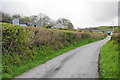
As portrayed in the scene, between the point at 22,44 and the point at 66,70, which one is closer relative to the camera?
the point at 66,70

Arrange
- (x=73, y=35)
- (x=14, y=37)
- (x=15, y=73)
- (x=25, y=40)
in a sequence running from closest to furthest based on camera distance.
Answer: (x=15, y=73) → (x=14, y=37) → (x=25, y=40) → (x=73, y=35)

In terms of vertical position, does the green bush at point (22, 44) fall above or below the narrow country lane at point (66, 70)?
above

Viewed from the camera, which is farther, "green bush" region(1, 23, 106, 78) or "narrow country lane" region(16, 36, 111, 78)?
"green bush" region(1, 23, 106, 78)

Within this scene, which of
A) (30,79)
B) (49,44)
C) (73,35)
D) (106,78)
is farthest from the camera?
(73,35)

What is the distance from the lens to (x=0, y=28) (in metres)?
7.06

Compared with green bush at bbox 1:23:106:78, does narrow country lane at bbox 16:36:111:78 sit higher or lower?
lower

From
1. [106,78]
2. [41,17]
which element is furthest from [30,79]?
[41,17]

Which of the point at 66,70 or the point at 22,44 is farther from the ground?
the point at 22,44

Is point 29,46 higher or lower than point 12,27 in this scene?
lower

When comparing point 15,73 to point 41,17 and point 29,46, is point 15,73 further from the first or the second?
point 41,17

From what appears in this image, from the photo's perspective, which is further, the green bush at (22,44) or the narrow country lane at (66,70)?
the green bush at (22,44)

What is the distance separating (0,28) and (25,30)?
8.15 feet

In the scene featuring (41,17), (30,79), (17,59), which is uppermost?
(41,17)

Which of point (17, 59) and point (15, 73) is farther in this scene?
point (17, 59)
